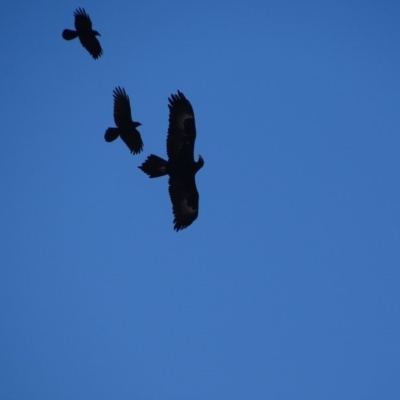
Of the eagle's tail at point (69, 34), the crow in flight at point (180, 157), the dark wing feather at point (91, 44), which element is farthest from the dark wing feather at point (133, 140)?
the eagle's tail at point (69, 34)

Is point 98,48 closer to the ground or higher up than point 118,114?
higher up

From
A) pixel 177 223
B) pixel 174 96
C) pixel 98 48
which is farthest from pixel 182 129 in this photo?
pixel 98 48

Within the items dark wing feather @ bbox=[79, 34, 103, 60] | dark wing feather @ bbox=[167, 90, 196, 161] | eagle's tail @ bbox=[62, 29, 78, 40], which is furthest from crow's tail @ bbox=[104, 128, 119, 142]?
eagle's tail @ bbox=[62, 29, 78, 40]

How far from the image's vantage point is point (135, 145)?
533 inches

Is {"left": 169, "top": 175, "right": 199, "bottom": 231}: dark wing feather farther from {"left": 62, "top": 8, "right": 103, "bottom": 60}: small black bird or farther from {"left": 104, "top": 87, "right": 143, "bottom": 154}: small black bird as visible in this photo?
{"left": 62, "top": 8, "right": 103, "bottom": 60}: small black bird

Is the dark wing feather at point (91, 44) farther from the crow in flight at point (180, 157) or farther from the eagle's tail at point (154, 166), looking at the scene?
the eagle's tail at point (154, 166)

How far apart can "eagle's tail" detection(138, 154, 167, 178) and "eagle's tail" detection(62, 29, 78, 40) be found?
133 inches

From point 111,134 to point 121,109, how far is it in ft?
2.72

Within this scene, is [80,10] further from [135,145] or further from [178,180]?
[178,180]

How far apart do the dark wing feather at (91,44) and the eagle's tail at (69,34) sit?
0.15m

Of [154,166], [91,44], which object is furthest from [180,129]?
[91,44]

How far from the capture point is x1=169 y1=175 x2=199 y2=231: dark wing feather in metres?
12.3

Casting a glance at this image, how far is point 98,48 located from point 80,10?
34.1 inches

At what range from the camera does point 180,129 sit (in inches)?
472
